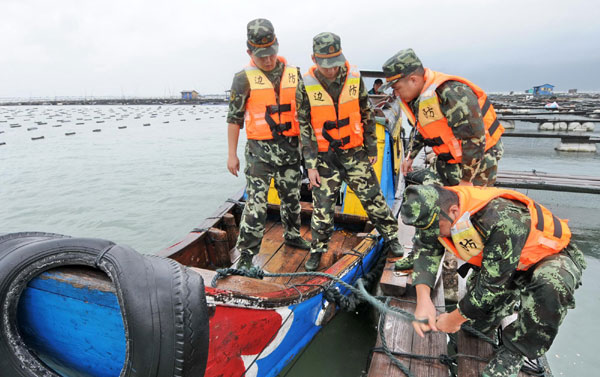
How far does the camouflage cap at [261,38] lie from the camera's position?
2703 millimetres

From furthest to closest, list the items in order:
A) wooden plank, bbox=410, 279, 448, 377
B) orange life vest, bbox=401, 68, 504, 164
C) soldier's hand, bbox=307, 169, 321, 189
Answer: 1. soldier's hand, bbox=307, 169, 321, 189
2. orange life vest, bbox=401, 68, 504, 164
3. wooden plank, bbox=410, 279, 448, 377

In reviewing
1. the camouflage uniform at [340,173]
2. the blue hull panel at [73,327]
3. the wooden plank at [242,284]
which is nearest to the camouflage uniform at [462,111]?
the camouflage uniform at [340,173]

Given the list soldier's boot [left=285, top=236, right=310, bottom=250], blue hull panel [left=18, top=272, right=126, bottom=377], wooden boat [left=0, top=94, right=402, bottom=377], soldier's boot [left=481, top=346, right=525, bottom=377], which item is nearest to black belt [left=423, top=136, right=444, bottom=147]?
wooden boat [left=0, top=94, right=402, bottom=377]

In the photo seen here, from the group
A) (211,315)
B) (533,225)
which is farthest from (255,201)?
(533,225)

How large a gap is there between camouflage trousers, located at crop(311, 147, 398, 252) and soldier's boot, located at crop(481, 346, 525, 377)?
1469 mm

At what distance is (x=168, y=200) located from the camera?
9406 mm

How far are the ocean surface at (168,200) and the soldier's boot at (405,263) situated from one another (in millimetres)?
1133

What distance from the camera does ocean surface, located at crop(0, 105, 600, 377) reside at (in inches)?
141

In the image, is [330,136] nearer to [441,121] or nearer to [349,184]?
[349,184]

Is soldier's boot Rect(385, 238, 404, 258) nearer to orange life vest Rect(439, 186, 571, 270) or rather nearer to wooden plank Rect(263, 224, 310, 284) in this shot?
wooden plank Rect(263, 224, 310, 284)

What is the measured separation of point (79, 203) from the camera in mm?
9078

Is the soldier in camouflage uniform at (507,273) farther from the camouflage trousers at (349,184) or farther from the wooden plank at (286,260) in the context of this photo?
the wooden plank at (286,260)

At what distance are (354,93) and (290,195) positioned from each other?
47.6 inches

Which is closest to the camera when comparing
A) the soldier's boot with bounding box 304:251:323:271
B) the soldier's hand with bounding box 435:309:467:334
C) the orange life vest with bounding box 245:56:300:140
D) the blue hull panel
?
the blue hull panel
